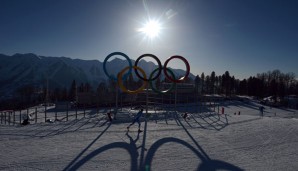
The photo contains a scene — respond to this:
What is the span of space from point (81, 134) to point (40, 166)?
4.62 meters

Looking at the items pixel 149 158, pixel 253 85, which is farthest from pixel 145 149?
pixel 253 85

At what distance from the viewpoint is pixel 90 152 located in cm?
922

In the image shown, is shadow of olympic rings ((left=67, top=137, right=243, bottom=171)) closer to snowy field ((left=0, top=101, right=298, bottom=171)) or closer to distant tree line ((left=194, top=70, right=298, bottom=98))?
snowy field ((left=0, top=101, right=298, bottom=171))

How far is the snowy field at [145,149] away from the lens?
26.5 ft

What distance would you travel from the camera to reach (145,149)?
991cm

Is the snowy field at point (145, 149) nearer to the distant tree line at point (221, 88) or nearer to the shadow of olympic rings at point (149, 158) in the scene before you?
the shadow of olympic rings at point (149, 158)

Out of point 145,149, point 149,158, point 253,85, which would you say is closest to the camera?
point 149,158

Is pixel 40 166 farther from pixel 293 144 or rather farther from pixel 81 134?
pixel 293 144

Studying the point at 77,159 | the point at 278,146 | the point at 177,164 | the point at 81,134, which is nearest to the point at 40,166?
the point at 77,159

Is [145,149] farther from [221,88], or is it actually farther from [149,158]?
[221,88]

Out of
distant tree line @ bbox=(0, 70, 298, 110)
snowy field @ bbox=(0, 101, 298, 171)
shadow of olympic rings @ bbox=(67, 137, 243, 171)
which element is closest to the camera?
shadow of olympic rings @ bbox=(67, 137, 243, 171)

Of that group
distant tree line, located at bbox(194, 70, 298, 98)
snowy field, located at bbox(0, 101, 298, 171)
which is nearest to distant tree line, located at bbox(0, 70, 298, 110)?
distant tree line, located at bbox(194, 70, 298, 98)

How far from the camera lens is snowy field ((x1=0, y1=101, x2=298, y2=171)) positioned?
806 cm

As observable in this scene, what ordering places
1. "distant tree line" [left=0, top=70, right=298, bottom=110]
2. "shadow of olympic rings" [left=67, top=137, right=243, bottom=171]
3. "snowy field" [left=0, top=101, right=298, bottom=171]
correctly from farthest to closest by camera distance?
1. "distant tree line" [left=0, top=70, right=298, bottom=110]
2. "snowy field" [left=0, top=101, right=298, bottom=171]
3. "shadow of olympic rings" [left=67, top=137, right=243, bottom=171]
